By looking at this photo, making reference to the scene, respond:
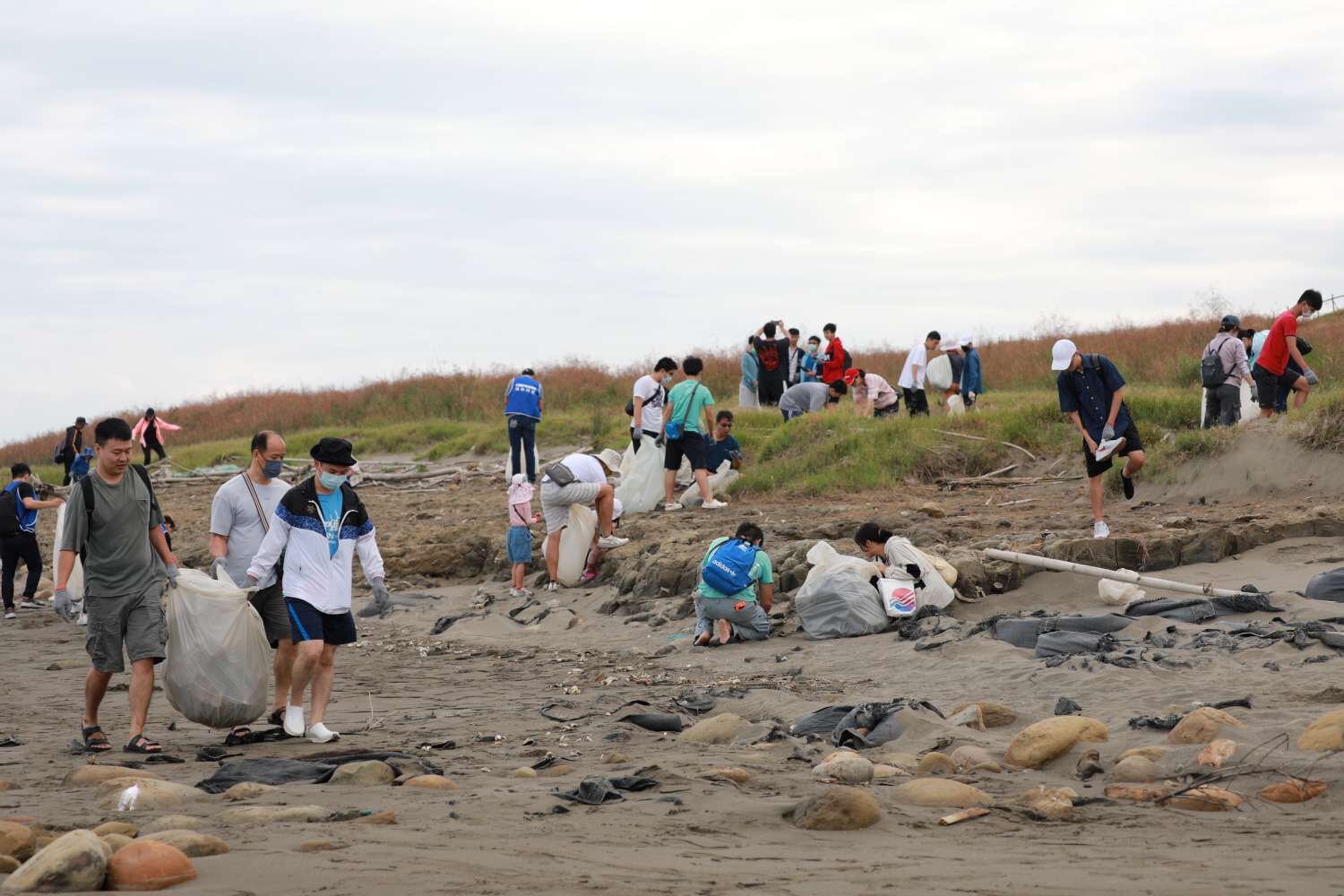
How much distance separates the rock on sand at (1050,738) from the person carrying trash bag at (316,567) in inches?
130

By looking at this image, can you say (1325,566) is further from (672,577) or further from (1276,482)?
(672,577)

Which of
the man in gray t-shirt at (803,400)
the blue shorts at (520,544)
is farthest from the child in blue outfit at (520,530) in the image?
the man in gray t-shirt at (803,400)

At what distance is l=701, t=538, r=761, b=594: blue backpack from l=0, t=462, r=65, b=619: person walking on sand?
739 cm

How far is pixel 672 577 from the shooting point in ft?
38.6

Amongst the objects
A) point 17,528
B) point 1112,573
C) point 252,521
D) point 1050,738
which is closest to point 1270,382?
point 1112,573

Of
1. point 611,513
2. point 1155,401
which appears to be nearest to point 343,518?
point 611,513

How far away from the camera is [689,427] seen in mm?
14117

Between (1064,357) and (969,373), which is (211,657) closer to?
(1064,357)

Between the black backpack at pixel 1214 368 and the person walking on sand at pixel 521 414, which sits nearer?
the black backpack at pixel 1214 368

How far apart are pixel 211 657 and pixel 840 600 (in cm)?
442

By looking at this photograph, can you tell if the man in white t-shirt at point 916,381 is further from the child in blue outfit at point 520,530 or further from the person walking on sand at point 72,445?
the person walking on sand at point 72,445

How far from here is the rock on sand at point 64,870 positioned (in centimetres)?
410

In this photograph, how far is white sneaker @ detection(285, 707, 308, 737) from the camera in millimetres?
7320

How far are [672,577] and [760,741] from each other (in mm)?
4930
